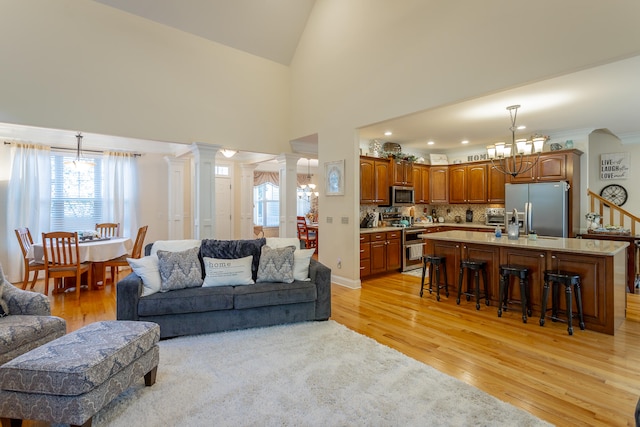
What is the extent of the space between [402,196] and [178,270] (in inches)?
195

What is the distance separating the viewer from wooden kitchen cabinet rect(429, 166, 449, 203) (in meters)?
7.48

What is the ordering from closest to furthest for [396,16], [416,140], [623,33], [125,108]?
[623,33] < [396,16] < [125,108] < [416,140]

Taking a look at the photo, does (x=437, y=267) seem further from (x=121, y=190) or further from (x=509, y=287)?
(x=121, y=190)

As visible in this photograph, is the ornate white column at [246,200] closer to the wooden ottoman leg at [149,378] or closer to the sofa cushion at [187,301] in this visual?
the sofa cushion at [187,301]

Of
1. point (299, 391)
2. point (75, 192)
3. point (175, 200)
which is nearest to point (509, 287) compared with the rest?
point (299, 391)

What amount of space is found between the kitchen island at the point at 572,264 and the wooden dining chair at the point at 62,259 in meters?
5.40

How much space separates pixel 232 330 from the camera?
3234mm

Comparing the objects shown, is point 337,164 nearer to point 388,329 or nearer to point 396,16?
point 396,16

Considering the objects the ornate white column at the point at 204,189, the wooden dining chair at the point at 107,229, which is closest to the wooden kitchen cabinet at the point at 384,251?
the ornate white column at the point at 204,189

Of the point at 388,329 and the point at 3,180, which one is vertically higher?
the point at 3,180

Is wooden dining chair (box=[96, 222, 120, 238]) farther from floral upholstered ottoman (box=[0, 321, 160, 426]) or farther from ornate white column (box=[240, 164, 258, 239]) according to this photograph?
floral upholstered ottoman (box=[0, 321, 160, 426])

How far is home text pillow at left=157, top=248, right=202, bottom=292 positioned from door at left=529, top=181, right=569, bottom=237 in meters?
5.85

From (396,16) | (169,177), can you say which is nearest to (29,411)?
(396,16)

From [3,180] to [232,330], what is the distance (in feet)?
17.5
